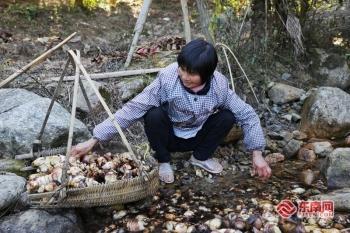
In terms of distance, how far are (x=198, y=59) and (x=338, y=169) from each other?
1503 mm

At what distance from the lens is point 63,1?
7805 mm

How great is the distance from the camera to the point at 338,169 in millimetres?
3701

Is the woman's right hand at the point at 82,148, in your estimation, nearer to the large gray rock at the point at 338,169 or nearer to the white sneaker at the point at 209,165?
the white sneaker at the point at 209,165

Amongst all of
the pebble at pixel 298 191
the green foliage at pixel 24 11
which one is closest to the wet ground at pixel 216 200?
the pebble at pixel 298 191

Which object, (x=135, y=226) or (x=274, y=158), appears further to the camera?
(x=274, y=158)

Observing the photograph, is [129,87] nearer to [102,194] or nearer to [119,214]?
[119,214]

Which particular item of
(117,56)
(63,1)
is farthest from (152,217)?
(63,1)

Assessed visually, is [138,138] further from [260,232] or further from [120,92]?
[260,232]

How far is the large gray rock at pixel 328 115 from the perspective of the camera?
450 cm

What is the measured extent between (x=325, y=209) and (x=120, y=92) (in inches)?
87.3

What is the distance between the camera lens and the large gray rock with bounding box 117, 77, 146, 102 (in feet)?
15.0

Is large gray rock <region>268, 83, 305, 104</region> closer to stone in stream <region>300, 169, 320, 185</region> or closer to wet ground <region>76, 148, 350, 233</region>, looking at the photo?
wet ground <region>76, 148, 350, 233</region>

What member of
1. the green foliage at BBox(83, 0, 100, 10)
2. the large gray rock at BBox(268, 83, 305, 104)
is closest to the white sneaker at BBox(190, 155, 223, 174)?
the large gray rock at BBox(268, 83, 305, 104)

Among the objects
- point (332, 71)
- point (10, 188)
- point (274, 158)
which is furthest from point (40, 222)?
point (332, 71)
